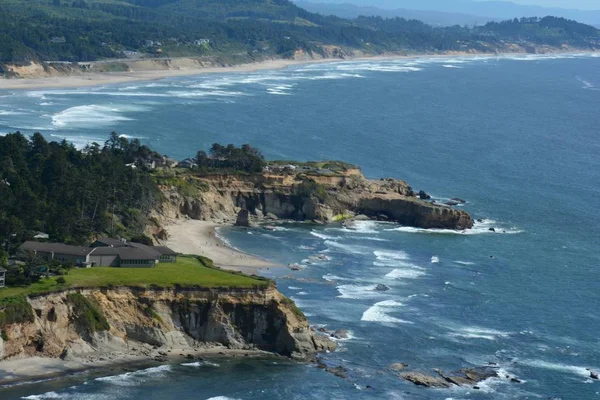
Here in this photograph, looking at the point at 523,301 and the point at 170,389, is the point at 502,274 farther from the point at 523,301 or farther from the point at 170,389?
the point at 170,389

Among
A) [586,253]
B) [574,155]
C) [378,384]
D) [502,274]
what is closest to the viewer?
[378,384]

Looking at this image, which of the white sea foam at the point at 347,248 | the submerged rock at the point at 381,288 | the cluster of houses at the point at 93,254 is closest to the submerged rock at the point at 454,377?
the submerged rock at the point at 381,288

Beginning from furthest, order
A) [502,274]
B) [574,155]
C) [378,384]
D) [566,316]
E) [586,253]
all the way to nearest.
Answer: [574,155], [586,253], [502,274], [566,316], [378,384]

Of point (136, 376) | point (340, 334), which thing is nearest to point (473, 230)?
point (340, 334)

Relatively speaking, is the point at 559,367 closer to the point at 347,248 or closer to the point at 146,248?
the point at 146,248

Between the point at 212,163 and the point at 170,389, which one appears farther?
the point at 212,163

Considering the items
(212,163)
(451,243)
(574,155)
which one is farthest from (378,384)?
(574,155)
